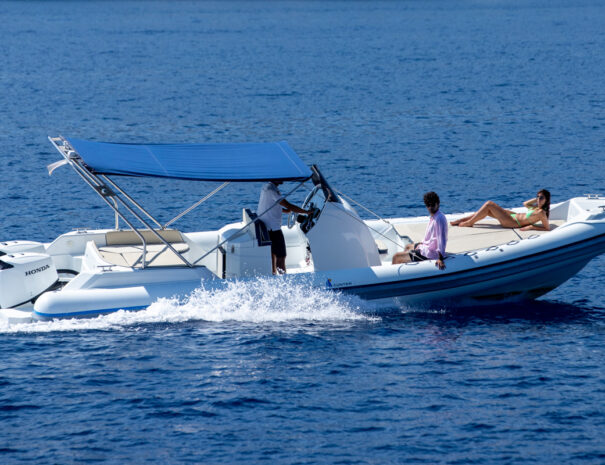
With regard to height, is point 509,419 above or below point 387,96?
below

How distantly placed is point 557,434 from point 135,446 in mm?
5240

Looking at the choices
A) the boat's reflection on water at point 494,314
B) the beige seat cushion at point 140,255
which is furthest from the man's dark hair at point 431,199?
the beige seat cushion at point 140,255

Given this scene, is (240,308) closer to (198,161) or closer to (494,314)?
(198,161)

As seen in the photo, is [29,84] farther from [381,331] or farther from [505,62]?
[381,331]

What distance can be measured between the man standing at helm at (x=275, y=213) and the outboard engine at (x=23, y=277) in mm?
3574

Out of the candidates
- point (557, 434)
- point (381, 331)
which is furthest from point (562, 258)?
point (557, 434)

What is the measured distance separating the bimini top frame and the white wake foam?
0.72 meters

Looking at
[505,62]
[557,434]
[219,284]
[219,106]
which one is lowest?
[557,434]

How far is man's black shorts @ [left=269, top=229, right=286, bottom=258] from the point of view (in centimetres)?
1534

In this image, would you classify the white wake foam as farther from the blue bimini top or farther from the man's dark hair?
the man's dark hair

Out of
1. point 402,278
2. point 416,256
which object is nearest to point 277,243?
point 402,278

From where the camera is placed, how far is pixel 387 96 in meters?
43.7

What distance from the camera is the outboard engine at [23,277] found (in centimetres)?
1490

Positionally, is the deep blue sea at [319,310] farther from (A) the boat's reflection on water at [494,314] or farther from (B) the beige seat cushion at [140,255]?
(B) the beige seat cushion at [140,255]
